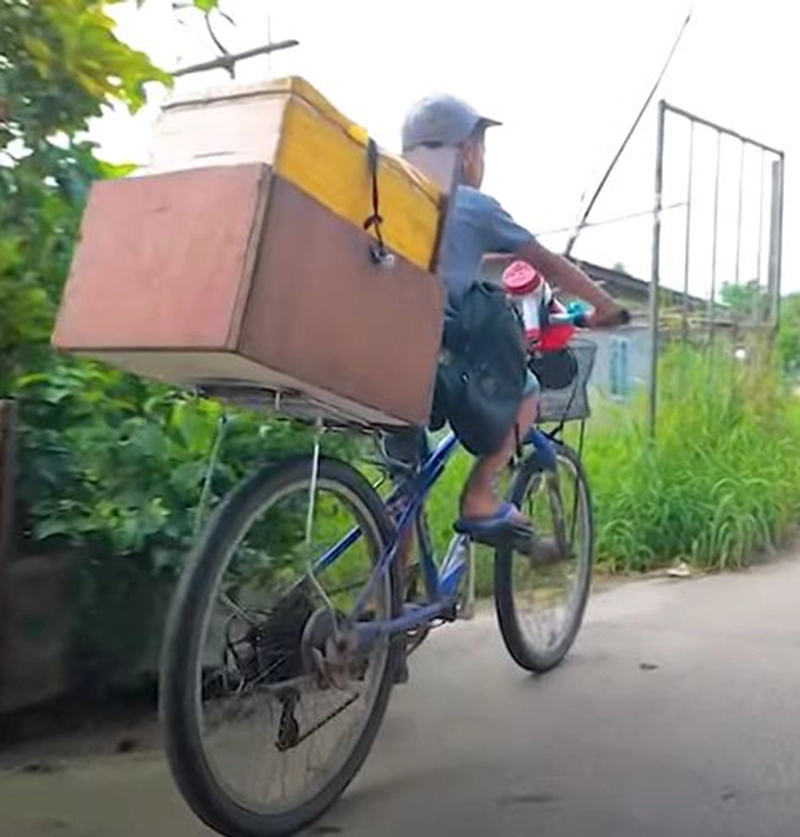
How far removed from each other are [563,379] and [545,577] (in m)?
0.59

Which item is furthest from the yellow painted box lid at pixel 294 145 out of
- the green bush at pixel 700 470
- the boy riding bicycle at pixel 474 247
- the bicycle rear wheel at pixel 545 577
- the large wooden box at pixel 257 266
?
the green bush at pixel 700 470

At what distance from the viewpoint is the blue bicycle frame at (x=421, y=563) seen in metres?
2.89

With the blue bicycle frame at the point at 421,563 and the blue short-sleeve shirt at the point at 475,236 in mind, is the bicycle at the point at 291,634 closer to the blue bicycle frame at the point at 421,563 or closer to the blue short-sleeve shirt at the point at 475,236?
the blue bicycle frame at the point at 421,563

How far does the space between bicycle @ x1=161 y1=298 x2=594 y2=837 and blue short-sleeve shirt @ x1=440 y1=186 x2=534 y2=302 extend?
423 mm

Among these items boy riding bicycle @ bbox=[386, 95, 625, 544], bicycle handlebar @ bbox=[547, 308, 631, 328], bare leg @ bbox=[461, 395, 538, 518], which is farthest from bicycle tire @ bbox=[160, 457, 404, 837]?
bicycle handlebar @ bbox=[547, 308, 631, 328]

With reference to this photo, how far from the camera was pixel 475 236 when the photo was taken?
3.22 metres

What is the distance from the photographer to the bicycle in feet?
8.02

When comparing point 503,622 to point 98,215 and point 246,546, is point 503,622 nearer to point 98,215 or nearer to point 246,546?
point 246,546

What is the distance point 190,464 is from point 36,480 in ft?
1.19

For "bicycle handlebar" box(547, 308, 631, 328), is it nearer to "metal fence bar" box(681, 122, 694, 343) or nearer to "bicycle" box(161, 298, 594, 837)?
"bicycle" box(161, 298, 594, 837)

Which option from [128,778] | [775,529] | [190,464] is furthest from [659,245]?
[128,778]

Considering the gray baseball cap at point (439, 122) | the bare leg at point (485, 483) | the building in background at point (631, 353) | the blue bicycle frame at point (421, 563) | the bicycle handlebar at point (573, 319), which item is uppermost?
the building in background at point (631, 353)

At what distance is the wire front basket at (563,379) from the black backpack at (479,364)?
47cm

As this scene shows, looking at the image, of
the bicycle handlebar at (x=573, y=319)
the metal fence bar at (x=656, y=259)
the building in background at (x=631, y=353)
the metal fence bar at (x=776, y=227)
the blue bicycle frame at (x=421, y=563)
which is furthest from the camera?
the metal fence bar at (x=776, y=227)
